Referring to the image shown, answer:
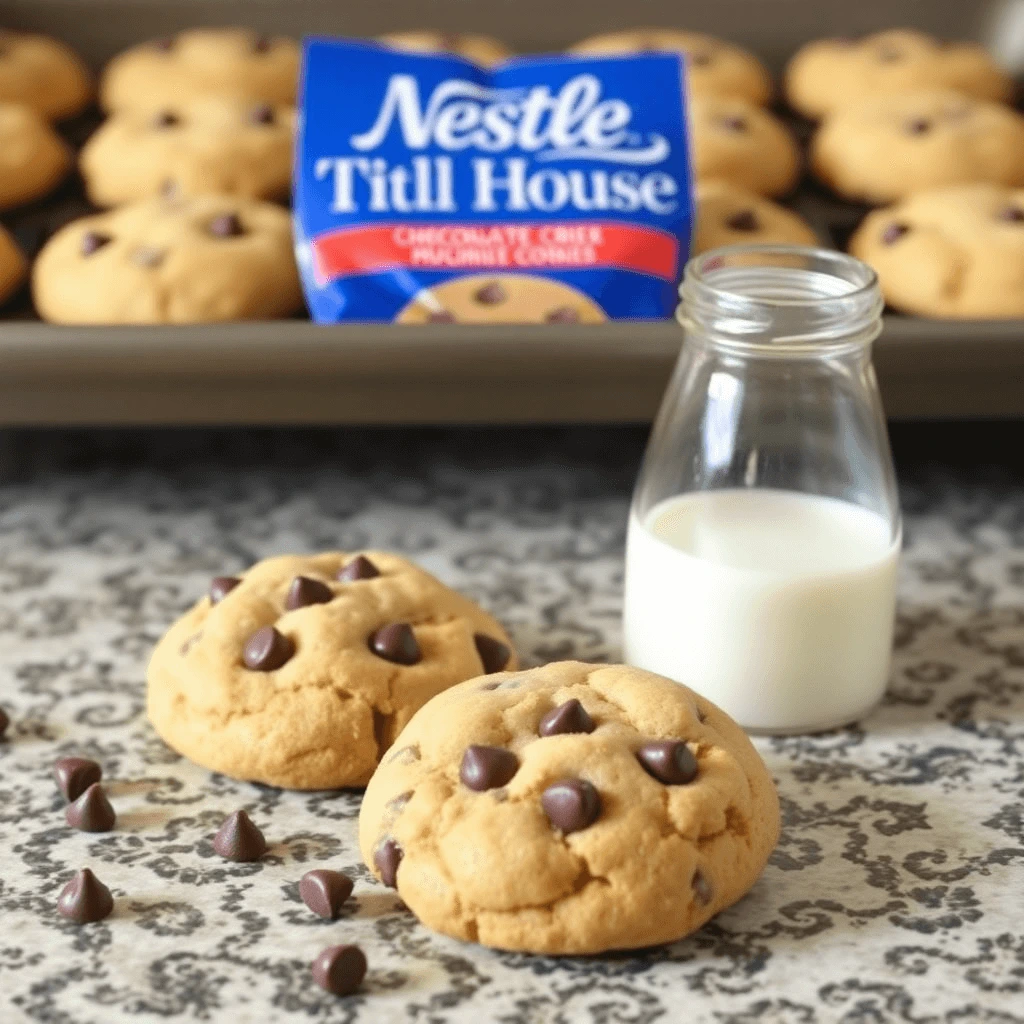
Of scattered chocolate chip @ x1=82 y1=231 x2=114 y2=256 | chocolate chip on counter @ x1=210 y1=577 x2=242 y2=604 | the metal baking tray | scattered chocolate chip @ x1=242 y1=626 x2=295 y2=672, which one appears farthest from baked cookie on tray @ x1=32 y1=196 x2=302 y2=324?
scattered chocolate chip @ x1=242 y1=626 x2=295 y2=672

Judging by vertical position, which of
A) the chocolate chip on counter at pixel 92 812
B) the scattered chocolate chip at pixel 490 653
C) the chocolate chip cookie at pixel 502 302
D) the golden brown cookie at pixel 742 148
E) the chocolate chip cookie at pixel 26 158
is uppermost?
the golden brown cookie at pixel 742 148

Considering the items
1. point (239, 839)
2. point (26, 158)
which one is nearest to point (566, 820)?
point (239, 839)

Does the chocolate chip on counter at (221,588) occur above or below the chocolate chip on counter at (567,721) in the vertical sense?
below

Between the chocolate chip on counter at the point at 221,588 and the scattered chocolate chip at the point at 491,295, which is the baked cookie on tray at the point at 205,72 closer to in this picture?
the scattered chocolate chip at the point at 491,295

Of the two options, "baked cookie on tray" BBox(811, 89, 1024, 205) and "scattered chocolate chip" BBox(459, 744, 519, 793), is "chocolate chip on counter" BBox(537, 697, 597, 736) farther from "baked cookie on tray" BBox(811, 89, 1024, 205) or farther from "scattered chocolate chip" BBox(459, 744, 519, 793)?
"baked cookie on tray" BBox(811, 89, 1024, 205)

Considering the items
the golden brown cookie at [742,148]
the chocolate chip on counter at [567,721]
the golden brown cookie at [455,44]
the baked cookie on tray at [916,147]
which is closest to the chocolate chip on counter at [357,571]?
the chocolate chip on counter at [567,721]
